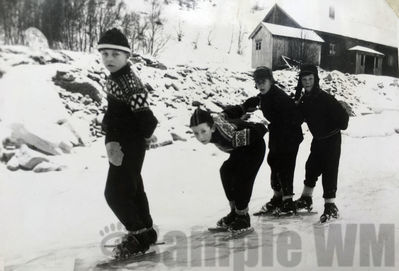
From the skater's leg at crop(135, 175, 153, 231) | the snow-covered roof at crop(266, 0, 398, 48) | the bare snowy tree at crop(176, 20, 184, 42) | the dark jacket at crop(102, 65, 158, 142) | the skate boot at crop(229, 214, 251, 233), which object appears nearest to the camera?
the dark jacket at crop(102, 65, 158, 142)

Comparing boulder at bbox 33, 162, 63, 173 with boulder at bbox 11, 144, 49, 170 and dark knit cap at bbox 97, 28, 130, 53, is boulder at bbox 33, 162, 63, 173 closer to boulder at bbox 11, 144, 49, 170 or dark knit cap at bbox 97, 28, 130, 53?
boulder at bbox 11, 144, 49, 170

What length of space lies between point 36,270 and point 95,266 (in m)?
0.21

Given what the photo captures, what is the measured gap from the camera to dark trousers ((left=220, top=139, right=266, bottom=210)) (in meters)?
1.79

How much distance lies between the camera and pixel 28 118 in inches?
65.1

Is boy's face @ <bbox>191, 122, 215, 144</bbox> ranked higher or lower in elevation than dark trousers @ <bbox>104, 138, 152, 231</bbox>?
higher

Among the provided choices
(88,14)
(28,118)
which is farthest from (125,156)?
(88,14)

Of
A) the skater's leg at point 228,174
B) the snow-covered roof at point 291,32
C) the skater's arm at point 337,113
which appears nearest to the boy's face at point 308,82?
the skater's arm at point 337,113

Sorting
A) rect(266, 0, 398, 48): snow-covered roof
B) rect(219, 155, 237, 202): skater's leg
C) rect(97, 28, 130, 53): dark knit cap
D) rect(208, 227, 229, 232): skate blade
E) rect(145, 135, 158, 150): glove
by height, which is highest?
rect(266, 0, 398, 48): snow-covered roof

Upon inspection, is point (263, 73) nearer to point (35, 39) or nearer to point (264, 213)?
point (264, 213)

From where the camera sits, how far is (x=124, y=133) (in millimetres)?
1570

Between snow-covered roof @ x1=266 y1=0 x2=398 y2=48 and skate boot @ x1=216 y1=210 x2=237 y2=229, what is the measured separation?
97 centimetres

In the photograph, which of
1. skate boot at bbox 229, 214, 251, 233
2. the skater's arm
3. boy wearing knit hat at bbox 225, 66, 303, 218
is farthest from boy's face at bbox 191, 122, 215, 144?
the skater's arm

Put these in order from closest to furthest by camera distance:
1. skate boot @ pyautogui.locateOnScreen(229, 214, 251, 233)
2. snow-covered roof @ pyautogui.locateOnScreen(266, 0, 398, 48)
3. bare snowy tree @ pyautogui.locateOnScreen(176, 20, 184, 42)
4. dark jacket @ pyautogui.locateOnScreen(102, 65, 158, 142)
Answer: dark jacket @ pyautogui.locateOnScreen(102, 65, 158, 142), skate boot @ pyautogui.locateOnScreen(229, 214, 251, 233), bare snowy tree @ pyautogui.locateOnScreen(176, 20, 184, 42), snow-covered roof @ pyautogui.locateOnScreen(266, 0, 398, 48)

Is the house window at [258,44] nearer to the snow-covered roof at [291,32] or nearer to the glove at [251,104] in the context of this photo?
the snow-covered roof at [291,32]
